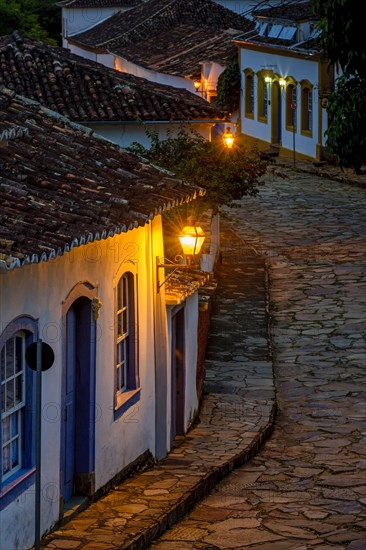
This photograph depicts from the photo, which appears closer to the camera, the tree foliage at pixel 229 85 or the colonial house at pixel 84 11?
the tree foliage at pixel 229 85

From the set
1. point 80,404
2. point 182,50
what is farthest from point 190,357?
point 182,50

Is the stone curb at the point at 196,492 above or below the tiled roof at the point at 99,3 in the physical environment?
above

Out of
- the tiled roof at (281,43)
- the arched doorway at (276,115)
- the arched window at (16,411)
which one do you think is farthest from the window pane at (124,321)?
the arched doorway at (276,115)

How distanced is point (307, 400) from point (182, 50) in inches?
1377

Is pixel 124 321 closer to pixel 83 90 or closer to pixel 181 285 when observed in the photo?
pixel 181 285

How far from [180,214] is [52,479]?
426 inches

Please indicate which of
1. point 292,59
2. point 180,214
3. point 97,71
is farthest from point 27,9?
point 180,214

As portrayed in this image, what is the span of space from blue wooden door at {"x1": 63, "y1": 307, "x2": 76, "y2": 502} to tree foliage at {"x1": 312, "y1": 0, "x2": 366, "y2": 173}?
876cm

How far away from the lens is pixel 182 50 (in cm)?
5125

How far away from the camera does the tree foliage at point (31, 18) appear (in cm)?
6316

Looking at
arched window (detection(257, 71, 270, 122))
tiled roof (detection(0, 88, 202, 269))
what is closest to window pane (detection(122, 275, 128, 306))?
tiled roof (detection(0, 88, 202, 269))

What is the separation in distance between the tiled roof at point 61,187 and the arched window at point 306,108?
28322 millimetres

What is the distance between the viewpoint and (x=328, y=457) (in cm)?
1498

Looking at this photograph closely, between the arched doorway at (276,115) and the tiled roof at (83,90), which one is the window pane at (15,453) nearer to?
the tiled roof at (83,90)
